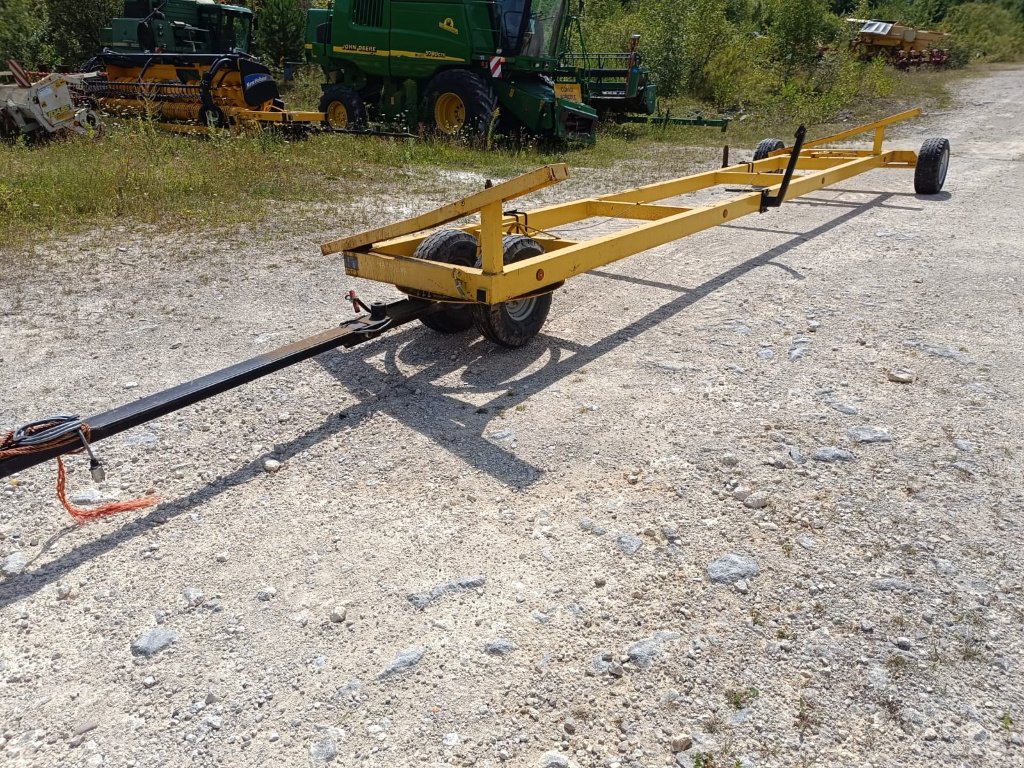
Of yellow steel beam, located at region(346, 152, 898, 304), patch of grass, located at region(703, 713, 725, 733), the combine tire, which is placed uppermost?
the combine tire

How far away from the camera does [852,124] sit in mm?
17922

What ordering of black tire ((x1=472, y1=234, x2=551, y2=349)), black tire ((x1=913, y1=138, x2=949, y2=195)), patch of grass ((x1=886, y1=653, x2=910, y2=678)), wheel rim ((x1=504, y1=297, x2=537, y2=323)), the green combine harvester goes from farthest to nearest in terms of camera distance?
the green combine harvester → black tire ((x1=913, y1=138, x2=949, y2=195)) → wheel rim ((x1=504, y1=297, x2=537, y2=323)) → black tire ((x1=472, y1=234, x2=551, y2=349)) → patch of grass ((x1=886, y1=653, x2=910, y2=678))

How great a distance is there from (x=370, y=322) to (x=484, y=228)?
0.77 m

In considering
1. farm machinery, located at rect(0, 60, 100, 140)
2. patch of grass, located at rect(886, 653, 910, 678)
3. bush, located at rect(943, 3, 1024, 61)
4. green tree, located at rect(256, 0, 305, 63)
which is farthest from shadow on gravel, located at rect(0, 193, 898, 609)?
bush, located at rect(943, 3, 1024, 61)

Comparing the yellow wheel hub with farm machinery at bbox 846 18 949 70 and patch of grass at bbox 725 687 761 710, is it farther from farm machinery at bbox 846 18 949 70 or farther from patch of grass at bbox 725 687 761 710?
farm machinery at bbox 846 18 949 70

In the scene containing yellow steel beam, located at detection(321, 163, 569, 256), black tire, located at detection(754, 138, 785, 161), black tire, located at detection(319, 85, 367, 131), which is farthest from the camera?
black tire, located at detection(319, 85, 367, 131)

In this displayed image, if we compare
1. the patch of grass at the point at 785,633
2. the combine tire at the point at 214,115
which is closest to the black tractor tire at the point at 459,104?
the combine tire at the point at 214,115

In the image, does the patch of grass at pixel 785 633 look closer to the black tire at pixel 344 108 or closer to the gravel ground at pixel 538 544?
the gravel ground at pixel 538 544

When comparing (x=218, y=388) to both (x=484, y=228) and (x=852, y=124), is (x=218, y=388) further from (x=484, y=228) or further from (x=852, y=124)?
(x=852, y=124)

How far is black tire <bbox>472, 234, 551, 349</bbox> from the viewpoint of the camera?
4.19 m

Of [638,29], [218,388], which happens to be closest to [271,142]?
[218,388]

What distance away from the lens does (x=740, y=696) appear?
2139 mm

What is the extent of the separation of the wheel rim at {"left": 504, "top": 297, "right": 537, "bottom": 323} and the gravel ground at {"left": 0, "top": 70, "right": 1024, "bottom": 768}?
0.26 metres

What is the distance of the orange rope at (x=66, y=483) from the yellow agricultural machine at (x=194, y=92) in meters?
10.7
